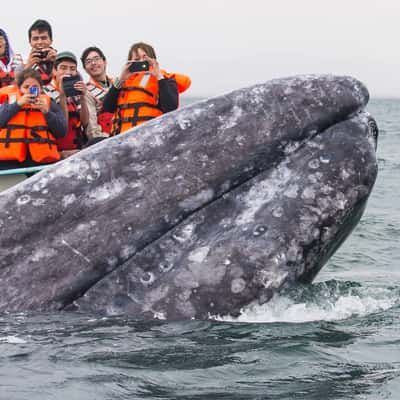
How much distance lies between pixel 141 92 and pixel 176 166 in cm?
407

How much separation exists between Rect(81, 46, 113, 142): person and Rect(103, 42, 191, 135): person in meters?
0.39

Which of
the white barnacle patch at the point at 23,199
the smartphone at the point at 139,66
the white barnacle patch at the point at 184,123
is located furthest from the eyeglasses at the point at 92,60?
the white barnacle patch at the point at 23,199

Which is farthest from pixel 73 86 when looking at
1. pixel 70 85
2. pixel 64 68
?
pixel 64 68

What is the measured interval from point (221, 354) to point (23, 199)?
1.61 m

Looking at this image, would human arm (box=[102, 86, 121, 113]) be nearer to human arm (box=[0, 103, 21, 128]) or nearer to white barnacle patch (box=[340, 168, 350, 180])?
human arm (box=[0, 103, 21, 128])

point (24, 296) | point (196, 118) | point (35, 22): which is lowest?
point (24, 296)

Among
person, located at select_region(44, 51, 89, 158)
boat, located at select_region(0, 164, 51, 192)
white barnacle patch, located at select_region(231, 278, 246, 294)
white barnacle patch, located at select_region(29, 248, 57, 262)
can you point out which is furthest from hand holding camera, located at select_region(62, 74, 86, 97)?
white barnacle patch, located at select_region(231, 278, 246, 294)

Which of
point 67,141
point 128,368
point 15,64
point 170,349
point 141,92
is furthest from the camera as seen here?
point 15,64

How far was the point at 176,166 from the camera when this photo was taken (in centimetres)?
570

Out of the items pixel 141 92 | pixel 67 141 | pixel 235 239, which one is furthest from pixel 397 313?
pixel 67 141

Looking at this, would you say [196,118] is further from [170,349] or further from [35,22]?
[35,22]

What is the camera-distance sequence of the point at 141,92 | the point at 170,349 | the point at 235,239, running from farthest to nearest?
the point at 141,92 → the point at 235,239 → the point at 170,349

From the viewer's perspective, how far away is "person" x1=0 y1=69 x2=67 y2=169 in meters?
9.23

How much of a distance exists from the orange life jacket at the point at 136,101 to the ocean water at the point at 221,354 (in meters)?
3.77
